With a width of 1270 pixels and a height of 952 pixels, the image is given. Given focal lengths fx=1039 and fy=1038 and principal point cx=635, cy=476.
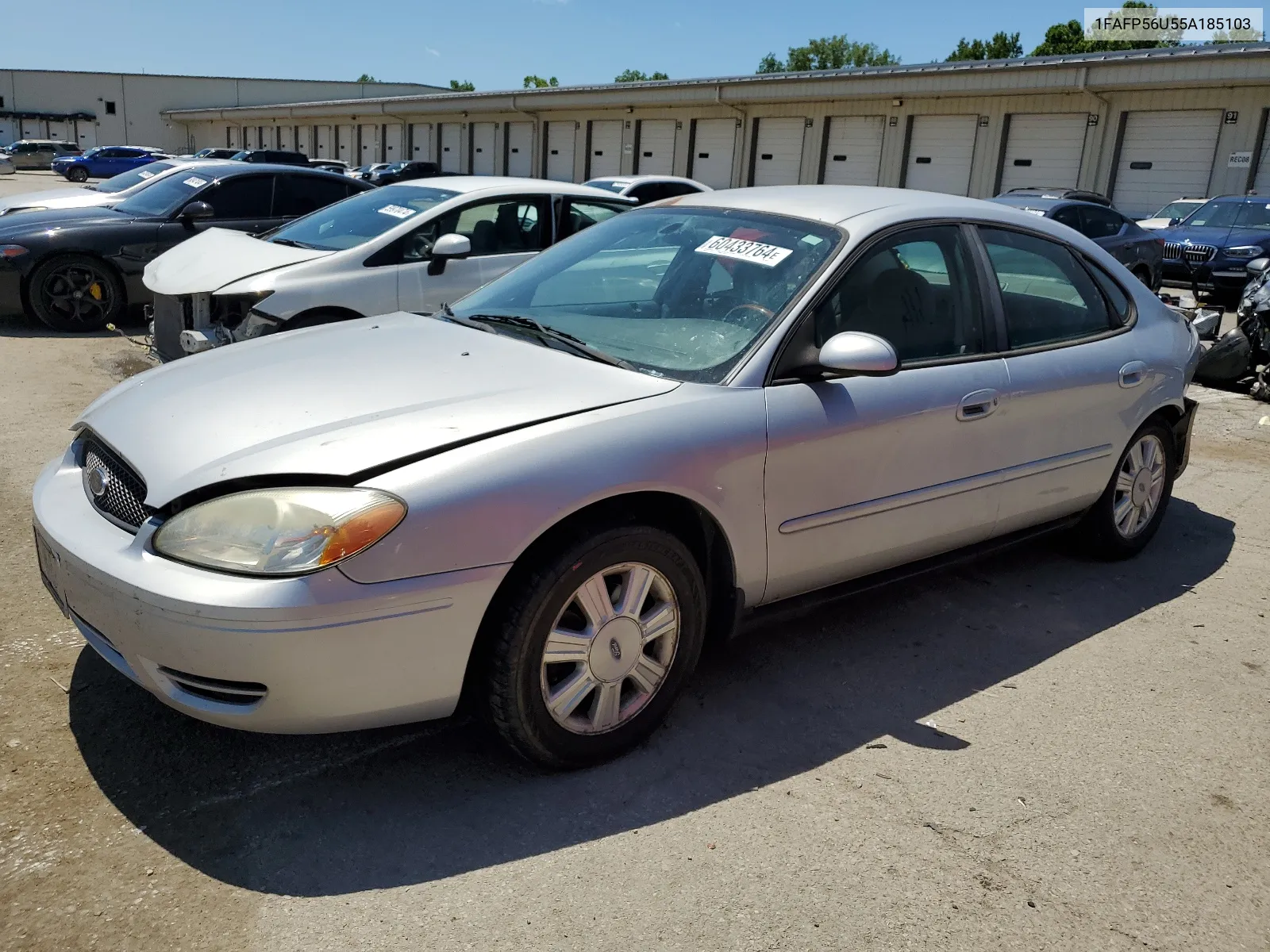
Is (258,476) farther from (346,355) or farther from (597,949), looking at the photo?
(597,949)

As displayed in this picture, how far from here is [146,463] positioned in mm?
2680

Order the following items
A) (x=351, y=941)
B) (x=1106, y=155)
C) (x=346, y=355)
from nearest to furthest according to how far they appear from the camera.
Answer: (x=351, y=941)
(x=346, y=355)
(x=1106, y=155)

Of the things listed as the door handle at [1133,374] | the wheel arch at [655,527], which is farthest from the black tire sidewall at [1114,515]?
the wheel arch at [655,527]

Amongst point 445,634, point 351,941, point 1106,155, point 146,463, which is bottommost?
point 351,941

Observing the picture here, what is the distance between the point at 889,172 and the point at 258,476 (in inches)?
1062

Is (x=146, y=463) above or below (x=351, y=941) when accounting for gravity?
above

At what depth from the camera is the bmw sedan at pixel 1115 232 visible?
45.1 ft

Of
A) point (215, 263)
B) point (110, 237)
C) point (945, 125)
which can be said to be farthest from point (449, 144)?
Result: point (215, 263)

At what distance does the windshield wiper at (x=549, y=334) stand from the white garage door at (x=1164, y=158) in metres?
22.0

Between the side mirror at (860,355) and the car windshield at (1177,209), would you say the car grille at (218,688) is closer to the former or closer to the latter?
the side mirror at (860,355)

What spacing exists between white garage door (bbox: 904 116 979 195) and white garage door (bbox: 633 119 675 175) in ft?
28.6

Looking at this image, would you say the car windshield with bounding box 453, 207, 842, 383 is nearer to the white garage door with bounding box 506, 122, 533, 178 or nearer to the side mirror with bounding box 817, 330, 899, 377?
the side mirror with bounding box 817, 330, 899, 377

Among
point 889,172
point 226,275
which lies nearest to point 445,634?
point 226,275

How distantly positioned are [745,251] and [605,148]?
33.5 metres
